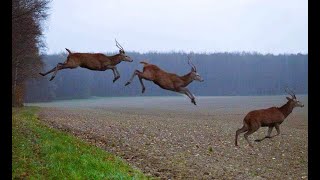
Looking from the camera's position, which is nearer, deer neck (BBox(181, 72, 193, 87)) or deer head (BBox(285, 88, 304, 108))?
deer neck (BBox(181, 72, 193, 87))

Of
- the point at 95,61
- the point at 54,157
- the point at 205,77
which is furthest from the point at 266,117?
the point at 54,157

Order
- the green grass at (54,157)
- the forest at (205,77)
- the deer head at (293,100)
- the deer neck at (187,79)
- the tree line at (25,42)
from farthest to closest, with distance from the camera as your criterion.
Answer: the green grass at (54,157), the tree line at (25,42), the forest at (205,77), the deer head at (293,100), the deer neck at (187,79)

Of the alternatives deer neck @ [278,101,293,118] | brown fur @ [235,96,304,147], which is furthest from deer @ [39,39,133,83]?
deer neck @ [278,101,293,118]

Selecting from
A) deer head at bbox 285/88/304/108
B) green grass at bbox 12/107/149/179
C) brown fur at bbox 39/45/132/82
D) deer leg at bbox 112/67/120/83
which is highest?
brown fur at bbox 39/45/132/82

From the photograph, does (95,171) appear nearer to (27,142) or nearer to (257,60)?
(27,142)

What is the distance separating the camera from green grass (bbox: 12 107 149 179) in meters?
5.35

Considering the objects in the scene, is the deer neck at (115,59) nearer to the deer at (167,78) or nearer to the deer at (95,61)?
the deer at (95,61)

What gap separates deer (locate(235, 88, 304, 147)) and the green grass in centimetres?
304

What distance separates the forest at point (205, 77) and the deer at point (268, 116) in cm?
19

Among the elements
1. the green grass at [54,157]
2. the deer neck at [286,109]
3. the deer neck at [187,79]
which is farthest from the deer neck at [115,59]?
the green grass at [54,157]

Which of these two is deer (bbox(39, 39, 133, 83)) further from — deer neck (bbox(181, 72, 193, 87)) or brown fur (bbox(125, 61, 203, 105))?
deer neck (bbox(181, 72, 193, 87))

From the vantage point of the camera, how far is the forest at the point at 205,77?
2211mm

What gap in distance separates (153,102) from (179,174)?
18.5ft
